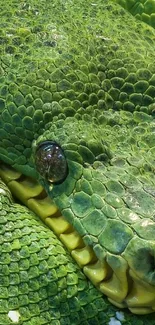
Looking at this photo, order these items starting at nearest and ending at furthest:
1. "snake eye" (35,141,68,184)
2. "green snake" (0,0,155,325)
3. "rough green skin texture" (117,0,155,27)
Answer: "green snake" (0,0,155,325), "snake eye" (35,141,68,184), "rough green skin texture" (117,0,155,27)

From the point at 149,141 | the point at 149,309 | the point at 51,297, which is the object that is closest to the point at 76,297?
the point at 51,297

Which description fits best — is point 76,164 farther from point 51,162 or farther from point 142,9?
point 142,9

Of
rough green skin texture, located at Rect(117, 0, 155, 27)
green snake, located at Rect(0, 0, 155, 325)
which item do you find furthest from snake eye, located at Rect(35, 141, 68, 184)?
rough green skin texture, located at Rect(117, 0, 155, 27)

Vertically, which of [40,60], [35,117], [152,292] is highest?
[40,60]

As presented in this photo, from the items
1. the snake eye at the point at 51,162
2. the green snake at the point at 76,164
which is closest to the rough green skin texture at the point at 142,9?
the green snake at the point at 76,164

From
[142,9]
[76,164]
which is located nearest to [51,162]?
[76,164]

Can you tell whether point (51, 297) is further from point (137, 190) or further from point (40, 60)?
point (40, 60)

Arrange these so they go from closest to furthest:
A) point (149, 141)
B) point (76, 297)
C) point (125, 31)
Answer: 1. point (76, 297)
2. point (149, 141)
3. point (125, 31)

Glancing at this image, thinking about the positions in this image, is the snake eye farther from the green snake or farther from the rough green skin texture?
the rough green skin texture
